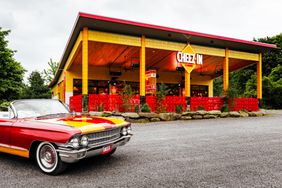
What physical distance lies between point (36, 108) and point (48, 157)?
1305 millimetres

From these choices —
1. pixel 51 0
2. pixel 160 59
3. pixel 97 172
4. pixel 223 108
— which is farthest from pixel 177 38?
A: pixel 51 0

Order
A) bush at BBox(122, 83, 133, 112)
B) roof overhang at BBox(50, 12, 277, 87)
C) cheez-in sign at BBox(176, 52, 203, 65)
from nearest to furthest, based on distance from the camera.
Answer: roof overhang at BBox(50, 12, 277, 87) < bush at BBox(122, 83, 133, 112) < cheez-in sign at BBox(176, 52, 203, 65)

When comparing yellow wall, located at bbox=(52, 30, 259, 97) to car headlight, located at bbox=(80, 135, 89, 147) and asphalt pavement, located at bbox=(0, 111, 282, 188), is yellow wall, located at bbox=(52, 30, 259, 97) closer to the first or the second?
asphalt pavement, located at bbox=(0, 111, 282, 188)

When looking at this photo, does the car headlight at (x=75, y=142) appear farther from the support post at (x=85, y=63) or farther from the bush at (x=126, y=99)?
the bush at (x=126, y=99)

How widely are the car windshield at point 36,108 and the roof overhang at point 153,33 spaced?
780cm

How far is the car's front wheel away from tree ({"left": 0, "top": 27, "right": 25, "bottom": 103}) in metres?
18.7

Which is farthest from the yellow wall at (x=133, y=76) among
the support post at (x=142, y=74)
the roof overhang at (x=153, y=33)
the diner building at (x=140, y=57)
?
the support post at (x=142, y=74)

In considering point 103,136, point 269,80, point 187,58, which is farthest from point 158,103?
point 269,80

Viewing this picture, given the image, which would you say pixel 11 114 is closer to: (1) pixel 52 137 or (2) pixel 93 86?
(1) pixel 52 137

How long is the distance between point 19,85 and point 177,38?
16.7 metres

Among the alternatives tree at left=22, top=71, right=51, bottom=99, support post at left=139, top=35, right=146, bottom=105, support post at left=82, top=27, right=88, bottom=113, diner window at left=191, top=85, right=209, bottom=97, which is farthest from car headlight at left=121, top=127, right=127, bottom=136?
tree at left=22, top=71, right=51, bottom=99

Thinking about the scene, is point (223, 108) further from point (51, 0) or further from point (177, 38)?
point (51, 0)

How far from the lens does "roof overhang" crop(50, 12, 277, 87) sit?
1187 centimetres

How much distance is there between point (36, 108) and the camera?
441 centimetres
